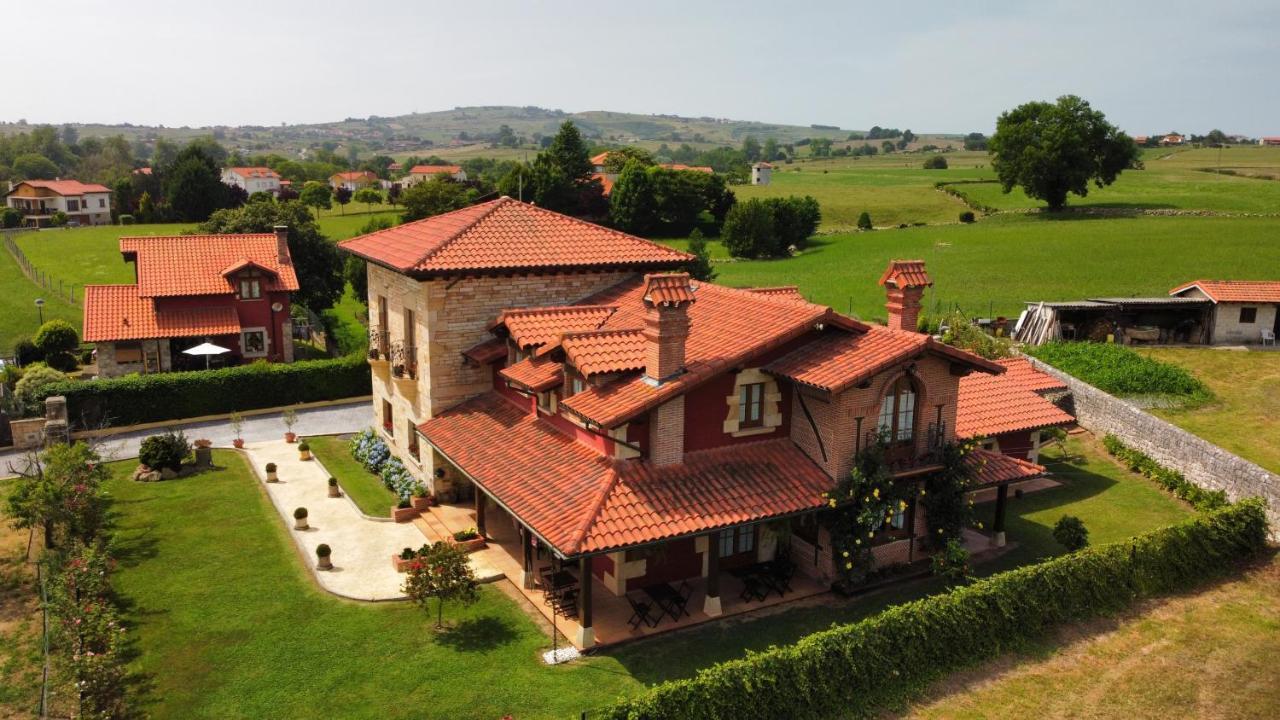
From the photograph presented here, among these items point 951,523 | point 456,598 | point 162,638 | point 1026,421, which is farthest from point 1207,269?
point 162,638

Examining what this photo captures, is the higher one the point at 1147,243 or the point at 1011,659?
the point at 1147,243

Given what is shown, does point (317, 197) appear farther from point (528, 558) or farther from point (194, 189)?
point (528, 558)

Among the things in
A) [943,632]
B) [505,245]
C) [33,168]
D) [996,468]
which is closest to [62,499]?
[505,245]

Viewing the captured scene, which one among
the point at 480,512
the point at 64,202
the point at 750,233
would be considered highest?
the point at 64,202

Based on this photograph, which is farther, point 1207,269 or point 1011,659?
point 1207,269

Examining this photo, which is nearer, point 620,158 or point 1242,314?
point 1242,314

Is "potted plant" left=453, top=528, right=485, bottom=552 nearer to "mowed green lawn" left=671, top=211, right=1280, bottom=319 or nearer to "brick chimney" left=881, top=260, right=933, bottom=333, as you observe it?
"brick chimney" left=881, top=260, right=933, bottom=333

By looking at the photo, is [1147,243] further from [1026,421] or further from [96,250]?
[96,250]
